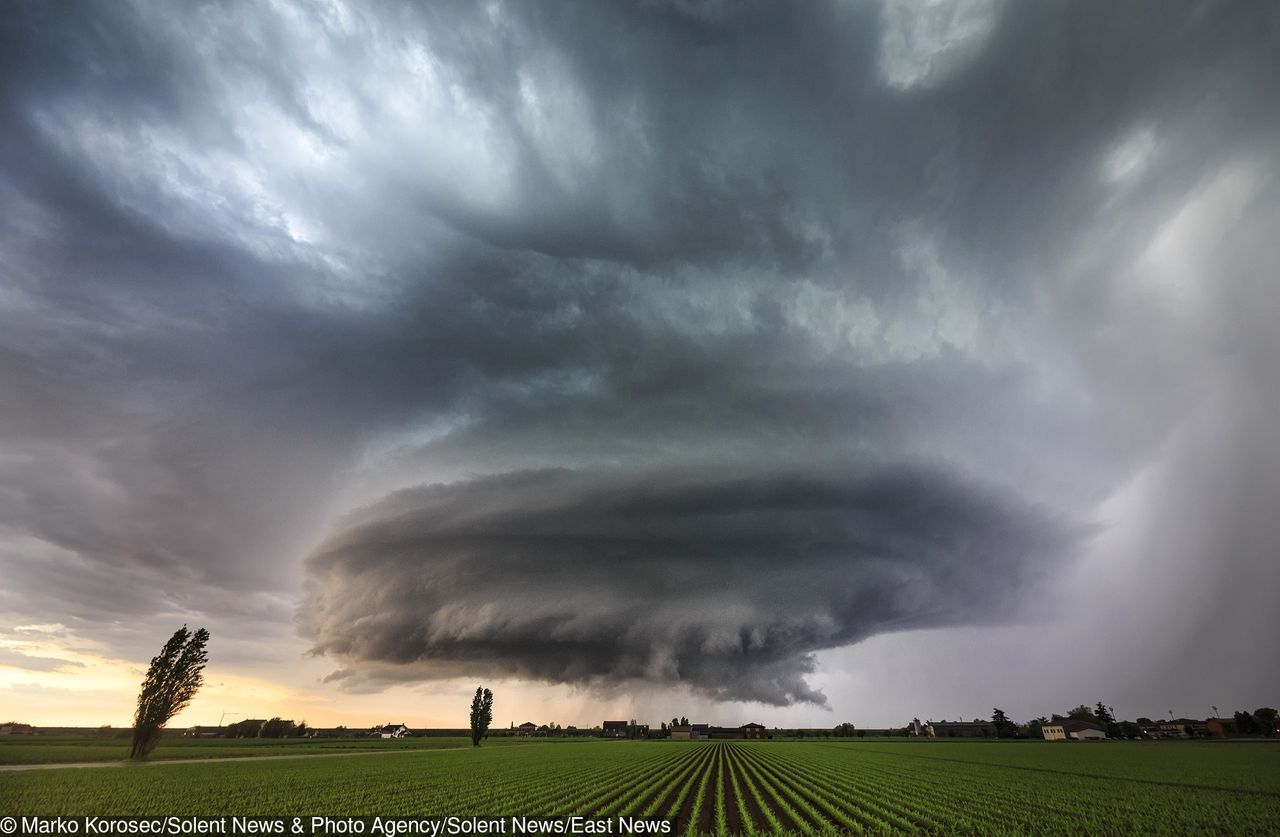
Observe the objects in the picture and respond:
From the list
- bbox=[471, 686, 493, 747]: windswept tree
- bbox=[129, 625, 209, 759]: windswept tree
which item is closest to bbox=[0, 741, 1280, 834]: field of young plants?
bbox=[129, 625, 209, 759]: windswept tree

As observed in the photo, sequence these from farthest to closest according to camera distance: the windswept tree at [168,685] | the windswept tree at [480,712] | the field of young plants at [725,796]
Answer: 1. the windswept tree at [480,712]
2. the windswept tree at [168,685]
3. the field of young plants at [725,796]

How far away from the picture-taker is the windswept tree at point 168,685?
85875 millimetres

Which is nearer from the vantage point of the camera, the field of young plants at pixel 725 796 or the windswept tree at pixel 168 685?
the field of young plants at pixel 725 796

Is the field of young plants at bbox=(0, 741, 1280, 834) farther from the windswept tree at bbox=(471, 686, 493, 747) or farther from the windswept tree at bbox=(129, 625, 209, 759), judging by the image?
the windswept tree at bbox=(471, 686, 493, 747)

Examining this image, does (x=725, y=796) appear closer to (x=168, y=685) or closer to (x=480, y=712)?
(x=168, y=685)

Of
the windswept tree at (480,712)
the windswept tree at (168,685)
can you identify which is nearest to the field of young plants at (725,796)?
the windswept tree at (168,685)

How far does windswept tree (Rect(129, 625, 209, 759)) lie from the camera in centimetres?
8588

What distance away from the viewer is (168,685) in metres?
93.7

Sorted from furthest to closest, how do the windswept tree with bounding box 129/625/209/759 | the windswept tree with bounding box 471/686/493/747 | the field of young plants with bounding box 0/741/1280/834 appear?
the windswept tree with bounding box 471/686/493/747, the windswept tree with bounding box 129/625/209/759, the field of young plants with bounding box 0/741/1280/834

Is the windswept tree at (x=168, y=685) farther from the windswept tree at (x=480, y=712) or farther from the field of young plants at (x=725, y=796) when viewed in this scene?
the windswept tree at (x=480, y=712)

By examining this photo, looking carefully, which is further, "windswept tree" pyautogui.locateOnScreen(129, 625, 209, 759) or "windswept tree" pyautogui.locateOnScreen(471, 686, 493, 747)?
"windswept tree" pyautogui.locateOnScreen(471, 686, 493, 747)

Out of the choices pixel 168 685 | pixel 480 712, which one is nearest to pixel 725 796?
pixel 168 685

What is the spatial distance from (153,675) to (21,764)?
3753cm

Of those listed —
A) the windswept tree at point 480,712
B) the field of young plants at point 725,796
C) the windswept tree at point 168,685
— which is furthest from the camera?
the windswept tree at point 480,712
